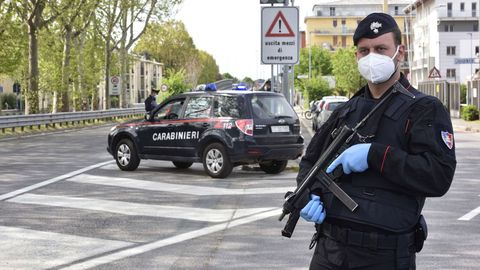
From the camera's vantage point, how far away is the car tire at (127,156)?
15305 mm

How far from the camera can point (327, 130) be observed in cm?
339

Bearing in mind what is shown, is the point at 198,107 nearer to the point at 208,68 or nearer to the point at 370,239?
the point at 370,239

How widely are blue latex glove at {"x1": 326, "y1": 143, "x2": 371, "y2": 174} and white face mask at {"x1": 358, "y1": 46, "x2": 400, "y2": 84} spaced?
0.30 m

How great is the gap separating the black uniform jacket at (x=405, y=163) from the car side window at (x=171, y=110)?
39.2ft

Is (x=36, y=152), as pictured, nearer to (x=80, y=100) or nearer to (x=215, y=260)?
(x=215, y=260)

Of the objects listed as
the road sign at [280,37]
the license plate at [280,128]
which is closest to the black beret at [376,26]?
the license plate at [280,128]

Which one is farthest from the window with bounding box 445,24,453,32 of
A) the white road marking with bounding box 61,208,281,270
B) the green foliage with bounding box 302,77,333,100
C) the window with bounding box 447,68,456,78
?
the white road marking with bounding box 61,208,281,270

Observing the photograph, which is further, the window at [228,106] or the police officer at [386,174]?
the window at [228,106]

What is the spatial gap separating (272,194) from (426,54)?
95.9m

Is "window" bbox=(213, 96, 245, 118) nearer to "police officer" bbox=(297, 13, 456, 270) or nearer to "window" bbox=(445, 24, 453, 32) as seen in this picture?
"police officer" bbox=(297, 13, 456, 270)

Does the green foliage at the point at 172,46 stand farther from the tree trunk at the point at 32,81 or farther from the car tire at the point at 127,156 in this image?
the car tire at the point at 127,156

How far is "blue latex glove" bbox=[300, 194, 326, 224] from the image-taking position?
310 cm

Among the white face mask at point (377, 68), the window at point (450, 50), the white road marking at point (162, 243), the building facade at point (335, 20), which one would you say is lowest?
the white road marking at point (162, 243)

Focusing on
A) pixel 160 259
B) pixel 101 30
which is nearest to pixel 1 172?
pixel 160 259
